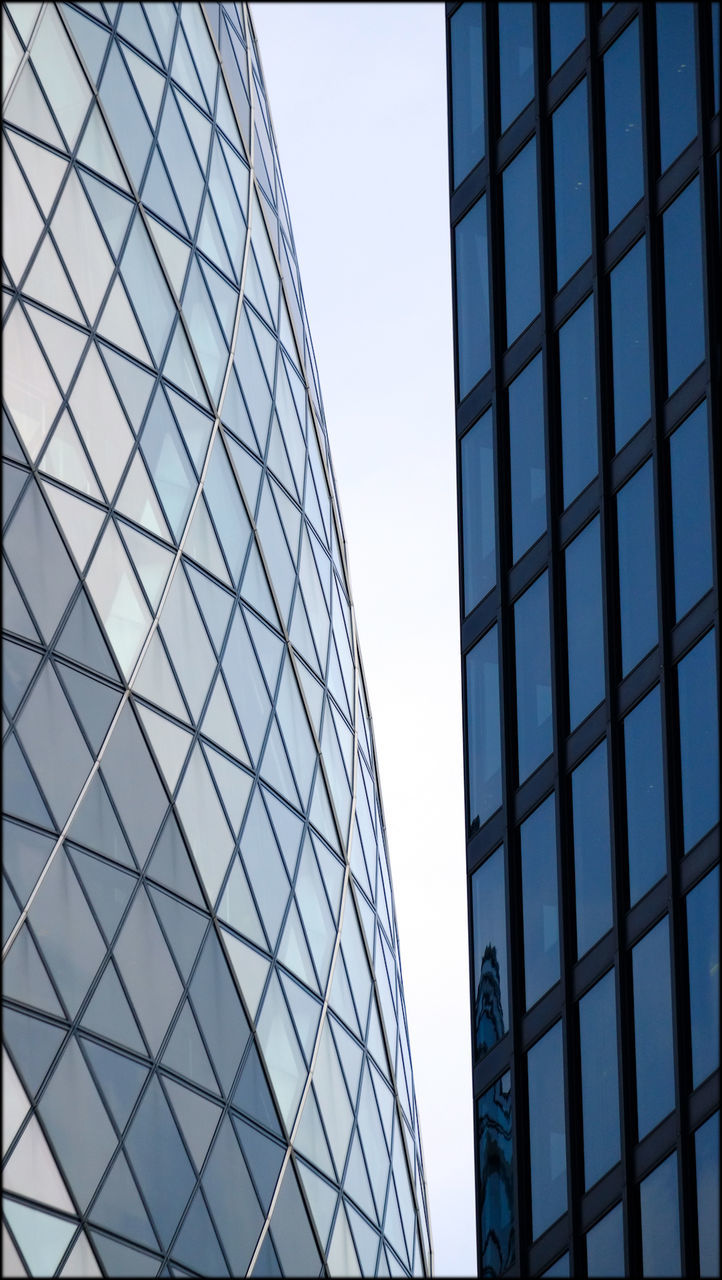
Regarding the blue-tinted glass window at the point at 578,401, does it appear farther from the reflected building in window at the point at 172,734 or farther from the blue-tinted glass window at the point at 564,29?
the reflected building in window at the point at 172,734

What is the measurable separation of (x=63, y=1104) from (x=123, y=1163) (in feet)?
7.33

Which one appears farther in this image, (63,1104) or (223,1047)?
(223,1047)

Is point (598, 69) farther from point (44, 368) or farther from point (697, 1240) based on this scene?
point (697, 1240)

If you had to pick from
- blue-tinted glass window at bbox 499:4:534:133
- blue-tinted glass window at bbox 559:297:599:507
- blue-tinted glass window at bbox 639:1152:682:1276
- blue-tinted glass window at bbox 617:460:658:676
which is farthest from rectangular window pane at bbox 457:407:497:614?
blue-tinted glass window at bbox 639:1152:682:1276

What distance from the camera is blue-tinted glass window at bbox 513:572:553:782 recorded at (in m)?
31.1

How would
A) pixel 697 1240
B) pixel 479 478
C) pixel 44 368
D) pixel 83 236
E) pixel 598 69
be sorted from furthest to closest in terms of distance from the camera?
pixel 83 236 < pixel 44 368 < pixel 479 478 < pixel 598 69 < pixel 697 1240

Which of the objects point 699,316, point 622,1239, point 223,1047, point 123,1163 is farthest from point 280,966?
point 699,316

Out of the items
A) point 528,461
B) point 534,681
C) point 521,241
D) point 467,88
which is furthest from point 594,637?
point 467,88

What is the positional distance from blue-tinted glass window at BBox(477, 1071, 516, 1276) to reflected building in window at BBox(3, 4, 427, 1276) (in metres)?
7.67

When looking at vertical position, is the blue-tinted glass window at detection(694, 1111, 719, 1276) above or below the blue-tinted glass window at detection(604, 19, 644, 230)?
below

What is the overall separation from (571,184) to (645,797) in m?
11.9

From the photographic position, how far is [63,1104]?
32906 millimetres

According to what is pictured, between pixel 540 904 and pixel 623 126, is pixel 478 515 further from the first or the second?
pixel 540 904

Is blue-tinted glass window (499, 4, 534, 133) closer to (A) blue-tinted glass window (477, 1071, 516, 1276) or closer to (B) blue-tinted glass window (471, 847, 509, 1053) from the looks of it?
(B) blue-tinted glass window (471, 847, 509, 1053)
